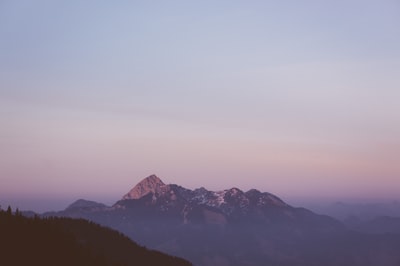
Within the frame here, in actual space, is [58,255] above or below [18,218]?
below

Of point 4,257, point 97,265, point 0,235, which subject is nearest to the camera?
point 4,257

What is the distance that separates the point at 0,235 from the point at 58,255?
16641mm

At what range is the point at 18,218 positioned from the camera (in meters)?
155

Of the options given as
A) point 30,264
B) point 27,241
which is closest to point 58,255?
point 27,241

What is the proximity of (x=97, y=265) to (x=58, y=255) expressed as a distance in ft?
39.2

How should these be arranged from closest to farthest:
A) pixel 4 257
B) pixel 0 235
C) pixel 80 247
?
1. pixel 4 257
2. pixel 0 235
3. pixel 80 247

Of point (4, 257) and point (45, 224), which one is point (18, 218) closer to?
point (45, 224)

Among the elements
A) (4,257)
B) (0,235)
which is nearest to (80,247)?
(0,235)

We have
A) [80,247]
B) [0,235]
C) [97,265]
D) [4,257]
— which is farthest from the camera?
[80,247]

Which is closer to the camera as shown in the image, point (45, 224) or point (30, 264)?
point (30, 264)

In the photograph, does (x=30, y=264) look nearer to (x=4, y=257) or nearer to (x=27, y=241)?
(x=4, y=257)

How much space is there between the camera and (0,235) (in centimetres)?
13738

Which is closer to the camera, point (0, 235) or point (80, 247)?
point (0, 235)

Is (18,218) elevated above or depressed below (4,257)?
above
